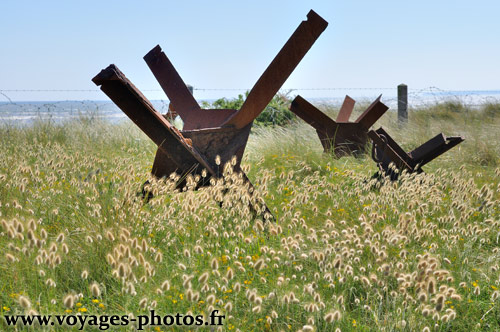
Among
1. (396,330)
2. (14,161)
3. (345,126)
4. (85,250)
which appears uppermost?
(345,126)

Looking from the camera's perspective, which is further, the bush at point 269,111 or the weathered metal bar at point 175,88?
the bush at point 269,111


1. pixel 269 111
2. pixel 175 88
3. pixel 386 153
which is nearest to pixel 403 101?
pixel 269 111

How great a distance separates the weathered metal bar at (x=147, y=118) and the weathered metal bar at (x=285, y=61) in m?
0.61

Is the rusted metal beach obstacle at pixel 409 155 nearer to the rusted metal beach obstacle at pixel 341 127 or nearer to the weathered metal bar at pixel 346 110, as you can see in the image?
the rusted metal beach obstacle at pixel 341 127

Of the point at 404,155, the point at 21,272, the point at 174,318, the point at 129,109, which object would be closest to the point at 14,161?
the point at 129,109

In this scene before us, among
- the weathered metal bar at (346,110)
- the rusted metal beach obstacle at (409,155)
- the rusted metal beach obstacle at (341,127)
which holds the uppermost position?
the weathered metal bar at (346,110)

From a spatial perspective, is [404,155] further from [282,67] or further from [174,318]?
[174,318]

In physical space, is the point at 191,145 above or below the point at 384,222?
above

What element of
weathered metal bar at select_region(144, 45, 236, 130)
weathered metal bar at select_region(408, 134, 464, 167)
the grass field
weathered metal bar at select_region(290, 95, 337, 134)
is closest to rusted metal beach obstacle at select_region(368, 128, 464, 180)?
weathered metal bar at select_region(408, 134, 464, 167)

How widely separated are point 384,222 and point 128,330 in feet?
7.51

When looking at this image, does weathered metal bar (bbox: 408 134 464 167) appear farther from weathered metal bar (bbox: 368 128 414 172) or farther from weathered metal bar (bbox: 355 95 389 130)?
weathered metal bar (bbox: 355 95 389 130)

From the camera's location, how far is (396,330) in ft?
8.34

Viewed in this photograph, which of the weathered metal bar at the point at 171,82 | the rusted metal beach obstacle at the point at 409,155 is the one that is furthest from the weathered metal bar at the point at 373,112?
the weathered metal bar at the point at 171,82

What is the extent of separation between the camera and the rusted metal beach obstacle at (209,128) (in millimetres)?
3613
